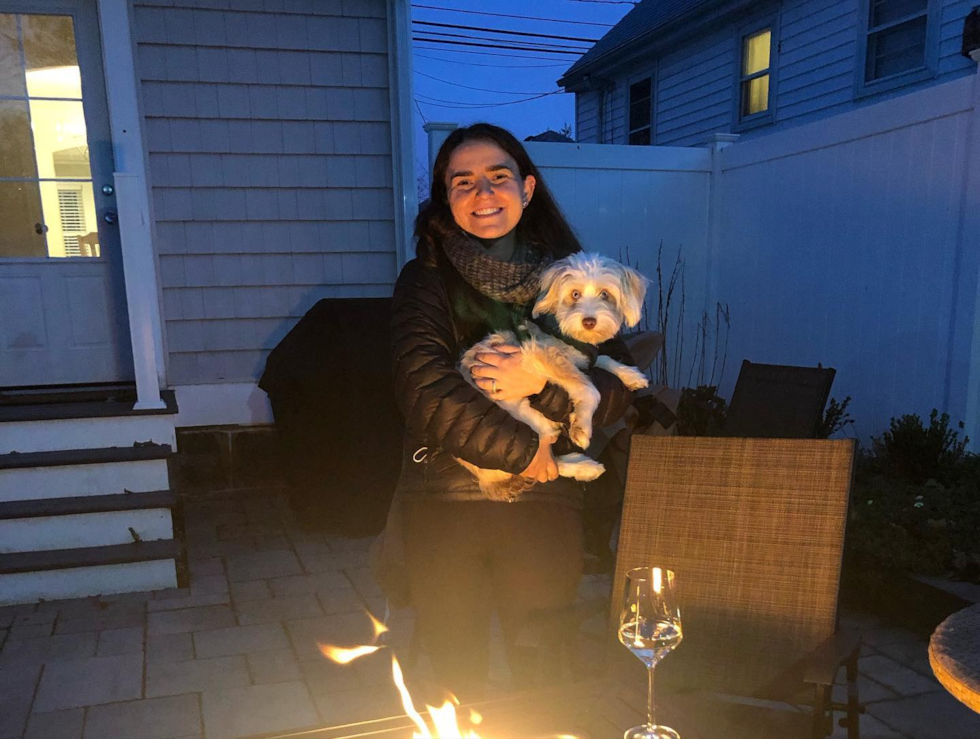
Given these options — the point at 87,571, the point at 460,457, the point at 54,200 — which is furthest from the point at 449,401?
the point at 54,200

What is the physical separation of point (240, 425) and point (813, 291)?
4.43 m

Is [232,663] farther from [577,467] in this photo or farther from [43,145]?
[43,145]

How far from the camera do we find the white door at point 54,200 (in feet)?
14.8

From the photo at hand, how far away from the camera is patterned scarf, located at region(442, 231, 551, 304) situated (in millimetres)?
1661

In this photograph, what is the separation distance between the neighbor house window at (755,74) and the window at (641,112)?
219 cm

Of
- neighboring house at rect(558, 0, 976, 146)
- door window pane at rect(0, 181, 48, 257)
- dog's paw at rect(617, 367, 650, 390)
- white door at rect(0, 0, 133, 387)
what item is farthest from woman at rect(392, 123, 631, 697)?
neighboring house at rect(558, 0, 976, 146)

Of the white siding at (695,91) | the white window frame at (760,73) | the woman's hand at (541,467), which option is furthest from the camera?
the white siding at (695,91)

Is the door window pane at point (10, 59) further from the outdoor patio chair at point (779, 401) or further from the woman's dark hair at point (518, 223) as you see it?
the outdoor patio chair at point (779, 401)

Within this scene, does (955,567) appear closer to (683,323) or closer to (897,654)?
(897,654)

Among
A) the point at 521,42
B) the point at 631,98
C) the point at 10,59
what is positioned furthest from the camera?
the point at 521,42

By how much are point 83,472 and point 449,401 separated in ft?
10.4

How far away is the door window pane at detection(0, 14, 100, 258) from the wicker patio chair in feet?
14.2

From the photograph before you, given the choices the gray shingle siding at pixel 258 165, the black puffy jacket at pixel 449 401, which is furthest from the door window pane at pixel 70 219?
the black puffy jacket at pixel 449 401

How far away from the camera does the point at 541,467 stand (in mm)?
1636
